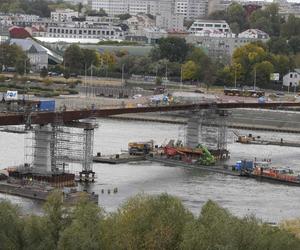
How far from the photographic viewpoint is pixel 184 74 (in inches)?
1748

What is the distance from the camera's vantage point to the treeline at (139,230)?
11.1m

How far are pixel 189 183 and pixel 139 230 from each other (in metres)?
9.36

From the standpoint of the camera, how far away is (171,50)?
155 ft

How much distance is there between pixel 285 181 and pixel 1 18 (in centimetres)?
4114

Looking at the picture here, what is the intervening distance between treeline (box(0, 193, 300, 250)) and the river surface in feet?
15.2

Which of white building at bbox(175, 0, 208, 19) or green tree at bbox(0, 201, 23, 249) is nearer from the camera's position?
green tree at bbox(0, 201, 23, 249)

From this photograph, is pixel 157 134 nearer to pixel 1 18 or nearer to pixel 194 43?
pixel 194 43

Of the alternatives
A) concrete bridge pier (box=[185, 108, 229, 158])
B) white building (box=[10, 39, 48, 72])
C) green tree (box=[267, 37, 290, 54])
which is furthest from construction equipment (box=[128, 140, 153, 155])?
green tree (box=[267, 37, 290, 54])

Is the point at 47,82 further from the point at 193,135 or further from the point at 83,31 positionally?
the point at 83,31

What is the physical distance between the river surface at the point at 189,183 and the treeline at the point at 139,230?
465cm

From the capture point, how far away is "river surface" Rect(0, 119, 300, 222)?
1780 centimetres

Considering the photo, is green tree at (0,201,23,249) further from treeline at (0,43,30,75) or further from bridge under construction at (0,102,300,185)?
treeline at (0,43,30,75)

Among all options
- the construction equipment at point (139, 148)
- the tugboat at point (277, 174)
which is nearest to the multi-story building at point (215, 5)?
the construction equipment at point (139, 148)

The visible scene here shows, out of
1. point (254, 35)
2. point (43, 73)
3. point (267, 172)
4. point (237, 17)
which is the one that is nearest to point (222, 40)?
point (254, 35)
